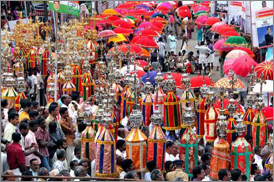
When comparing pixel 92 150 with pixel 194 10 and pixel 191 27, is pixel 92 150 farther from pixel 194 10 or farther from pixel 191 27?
pixel 194 10

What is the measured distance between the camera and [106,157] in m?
9.88

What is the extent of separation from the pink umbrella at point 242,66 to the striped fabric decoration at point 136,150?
7.48 m

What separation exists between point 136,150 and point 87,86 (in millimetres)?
5249

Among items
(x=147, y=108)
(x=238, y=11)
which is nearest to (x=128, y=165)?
(x=147, y=108)

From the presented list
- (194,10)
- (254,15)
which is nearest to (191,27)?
(194,10)

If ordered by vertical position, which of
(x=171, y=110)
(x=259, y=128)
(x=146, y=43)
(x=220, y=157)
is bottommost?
(x=220, y=157)

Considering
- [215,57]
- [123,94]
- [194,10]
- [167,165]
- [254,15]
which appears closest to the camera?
[167,165]

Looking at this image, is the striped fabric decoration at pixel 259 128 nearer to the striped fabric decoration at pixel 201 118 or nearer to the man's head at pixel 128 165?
the striped fabric decoration at pixel 201 118

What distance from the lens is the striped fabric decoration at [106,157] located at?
32.4 feet

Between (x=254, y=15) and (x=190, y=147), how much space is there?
10.2 meters

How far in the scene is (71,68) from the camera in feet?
52.3

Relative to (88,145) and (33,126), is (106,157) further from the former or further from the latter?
(33,126)

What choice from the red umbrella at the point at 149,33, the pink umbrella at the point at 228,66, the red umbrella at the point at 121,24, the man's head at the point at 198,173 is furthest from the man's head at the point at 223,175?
the red umbrella at the point at 121,24

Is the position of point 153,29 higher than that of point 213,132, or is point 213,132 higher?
point 153,29
